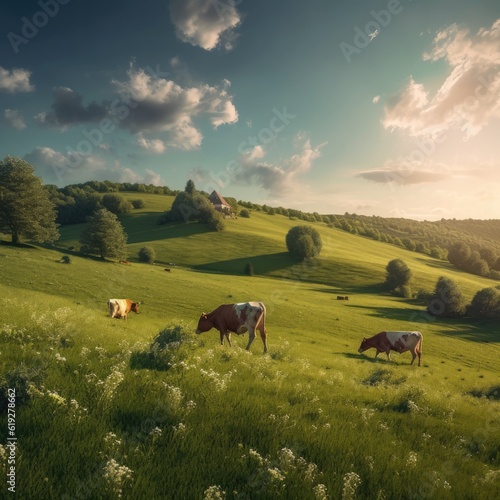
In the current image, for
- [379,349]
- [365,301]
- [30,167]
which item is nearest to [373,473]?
[379,349]

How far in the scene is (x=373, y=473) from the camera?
4520 mm

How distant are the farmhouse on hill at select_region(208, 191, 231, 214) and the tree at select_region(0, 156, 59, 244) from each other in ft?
289

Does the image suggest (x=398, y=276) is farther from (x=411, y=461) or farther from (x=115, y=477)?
(x=115, y=477)

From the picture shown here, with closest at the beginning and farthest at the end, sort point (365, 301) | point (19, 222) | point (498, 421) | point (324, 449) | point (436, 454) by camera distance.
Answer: point (324, 449)
point (436, 454)
point (498, 421)
point (19, 222)
point (365, 301)

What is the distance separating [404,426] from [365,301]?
204 ft

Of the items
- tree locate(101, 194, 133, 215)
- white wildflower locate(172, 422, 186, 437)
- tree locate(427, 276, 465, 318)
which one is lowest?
tree locate(427, 276, 465, 318)

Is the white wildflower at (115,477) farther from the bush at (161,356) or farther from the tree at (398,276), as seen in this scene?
the tree at (398,276)

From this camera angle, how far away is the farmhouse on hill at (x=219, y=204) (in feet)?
479

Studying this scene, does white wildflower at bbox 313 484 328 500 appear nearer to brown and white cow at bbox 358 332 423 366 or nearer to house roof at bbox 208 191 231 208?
brown and white cow at bbox 358 332 423 366

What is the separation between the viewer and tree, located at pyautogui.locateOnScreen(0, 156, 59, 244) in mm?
56281

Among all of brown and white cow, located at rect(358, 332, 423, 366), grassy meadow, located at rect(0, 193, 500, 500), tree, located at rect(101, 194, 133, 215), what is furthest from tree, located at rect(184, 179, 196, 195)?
grassy meadow, located at rect(0, 193, 500, 500)

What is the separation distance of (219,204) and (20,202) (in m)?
95.2

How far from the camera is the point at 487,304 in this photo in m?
58.5

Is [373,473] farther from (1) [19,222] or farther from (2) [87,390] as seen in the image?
(1) [19,222]
